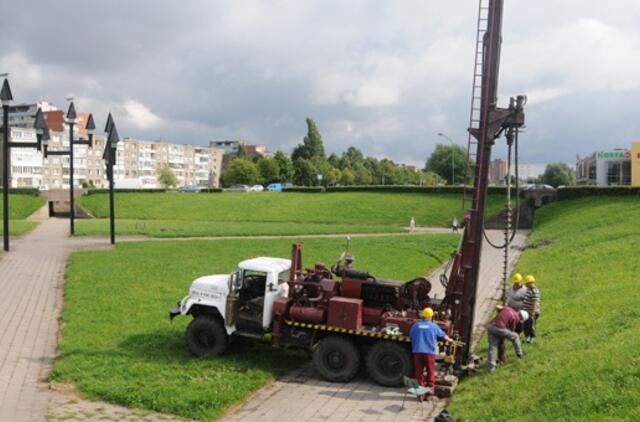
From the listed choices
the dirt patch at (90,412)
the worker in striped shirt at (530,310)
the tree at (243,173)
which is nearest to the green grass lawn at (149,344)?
the dirt patch at (90,412)

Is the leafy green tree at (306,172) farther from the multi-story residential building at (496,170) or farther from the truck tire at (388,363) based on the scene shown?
the truck tire at (388,363)

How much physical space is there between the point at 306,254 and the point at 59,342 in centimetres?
1524

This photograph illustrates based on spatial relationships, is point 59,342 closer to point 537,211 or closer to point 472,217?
point 472,217

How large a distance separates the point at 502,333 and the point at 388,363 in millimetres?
2127

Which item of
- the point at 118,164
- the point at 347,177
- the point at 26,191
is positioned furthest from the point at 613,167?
the point at 118,164

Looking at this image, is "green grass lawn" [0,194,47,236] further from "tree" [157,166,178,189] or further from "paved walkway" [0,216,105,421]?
"tree" [157,166,178,189]

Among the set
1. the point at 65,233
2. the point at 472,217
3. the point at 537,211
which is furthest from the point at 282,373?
the point at 537,211

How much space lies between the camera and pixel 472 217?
39.0 ft

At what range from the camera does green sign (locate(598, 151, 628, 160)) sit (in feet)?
299

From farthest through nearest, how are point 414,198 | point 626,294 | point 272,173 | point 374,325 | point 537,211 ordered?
point 272,173, point 414,198, point 537,211, point 626,294, point 374,325

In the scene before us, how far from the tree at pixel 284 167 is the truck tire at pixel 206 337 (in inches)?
3766

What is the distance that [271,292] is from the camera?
12039 mm

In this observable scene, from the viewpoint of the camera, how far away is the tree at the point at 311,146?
107938 millimetres

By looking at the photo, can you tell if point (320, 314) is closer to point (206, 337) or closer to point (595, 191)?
point (206, 337)
